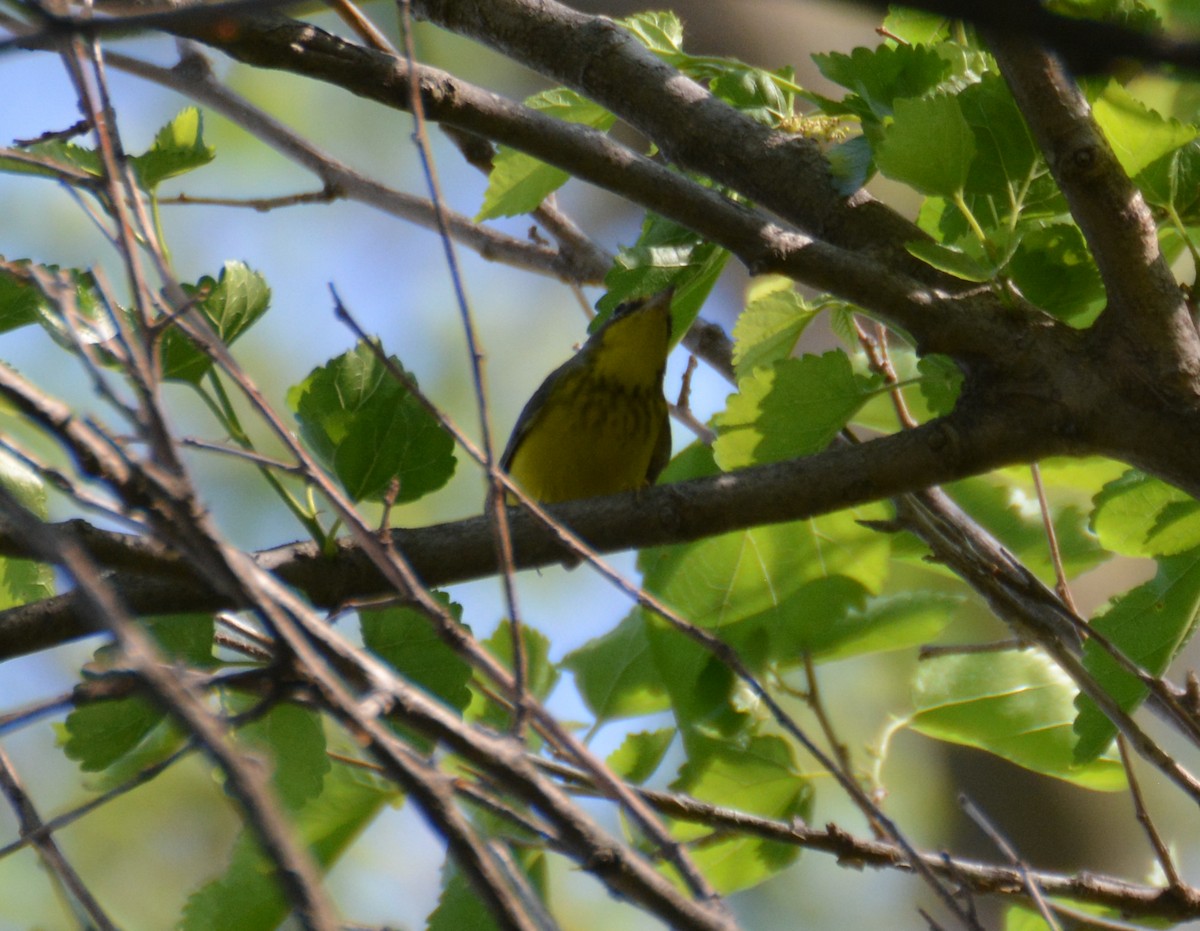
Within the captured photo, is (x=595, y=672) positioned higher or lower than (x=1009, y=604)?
higher

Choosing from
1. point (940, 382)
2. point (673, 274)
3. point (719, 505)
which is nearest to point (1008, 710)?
point (940, 382)

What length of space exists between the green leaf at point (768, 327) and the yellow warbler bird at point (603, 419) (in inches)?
90.0

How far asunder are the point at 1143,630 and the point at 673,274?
1.18 m

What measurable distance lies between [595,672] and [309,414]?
977 mm

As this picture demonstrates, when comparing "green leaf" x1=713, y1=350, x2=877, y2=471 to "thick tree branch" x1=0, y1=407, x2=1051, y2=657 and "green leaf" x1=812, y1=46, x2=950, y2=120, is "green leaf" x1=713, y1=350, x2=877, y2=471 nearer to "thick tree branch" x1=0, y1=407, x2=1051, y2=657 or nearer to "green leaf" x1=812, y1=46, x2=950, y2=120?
"thick tree branch" x1=0, y1=407, x2=1051, y2=657

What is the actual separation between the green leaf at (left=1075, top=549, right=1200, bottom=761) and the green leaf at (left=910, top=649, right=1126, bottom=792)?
0.49 metres

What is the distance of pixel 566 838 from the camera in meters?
1.16

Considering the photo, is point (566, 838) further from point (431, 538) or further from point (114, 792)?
point (431, 538)

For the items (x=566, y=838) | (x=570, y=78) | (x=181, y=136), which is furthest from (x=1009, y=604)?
(x=181, y=136)

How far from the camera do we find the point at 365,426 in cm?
256

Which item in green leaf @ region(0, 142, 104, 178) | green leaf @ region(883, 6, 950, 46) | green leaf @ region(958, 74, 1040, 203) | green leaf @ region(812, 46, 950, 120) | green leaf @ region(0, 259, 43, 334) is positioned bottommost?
green leaf @ region(958, 74, 1040, 203)

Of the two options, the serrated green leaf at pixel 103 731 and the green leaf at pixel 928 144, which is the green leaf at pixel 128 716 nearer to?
the serrated green leaf at pixel 103 731

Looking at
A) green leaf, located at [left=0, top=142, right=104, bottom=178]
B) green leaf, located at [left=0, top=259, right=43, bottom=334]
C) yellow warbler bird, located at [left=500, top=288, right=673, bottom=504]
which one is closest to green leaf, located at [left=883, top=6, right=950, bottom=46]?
green leaf, located at [left=0, top=142, right=104, bottom=178]

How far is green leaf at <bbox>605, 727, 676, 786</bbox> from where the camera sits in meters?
2.87
